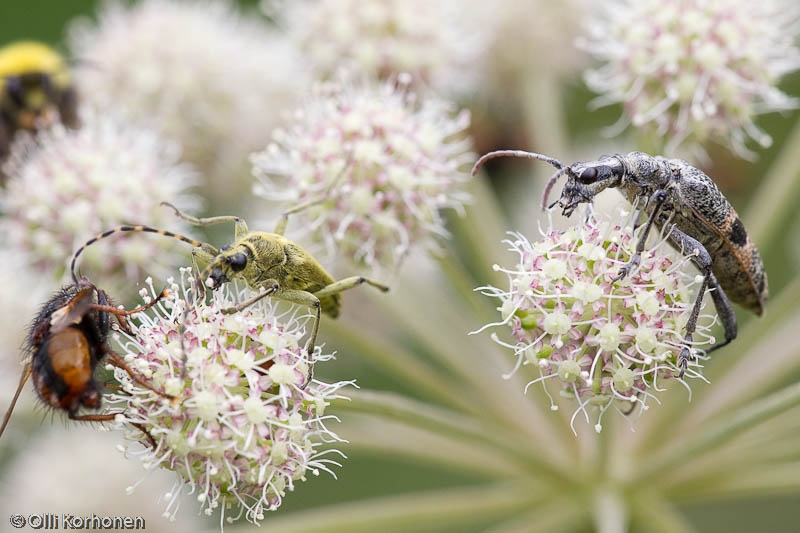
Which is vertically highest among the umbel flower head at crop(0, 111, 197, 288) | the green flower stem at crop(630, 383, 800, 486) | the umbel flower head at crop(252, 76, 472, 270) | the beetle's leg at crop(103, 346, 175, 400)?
the umbel flower head at crop(0, 111, 197, 288)

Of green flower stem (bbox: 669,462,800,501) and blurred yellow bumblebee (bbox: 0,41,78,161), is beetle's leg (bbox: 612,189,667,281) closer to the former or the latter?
green flower stem (bbox: 669,462,800,501)

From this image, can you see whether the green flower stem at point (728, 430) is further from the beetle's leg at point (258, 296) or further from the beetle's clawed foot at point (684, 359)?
the beetle's leg at point (258, 296)

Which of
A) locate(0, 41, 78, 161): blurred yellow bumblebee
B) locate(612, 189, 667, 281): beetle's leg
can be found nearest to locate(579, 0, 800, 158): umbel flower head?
locate(612, 189, 667, 281): beetle's leg

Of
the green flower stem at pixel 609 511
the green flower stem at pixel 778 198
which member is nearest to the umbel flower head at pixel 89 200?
the green flower stem at pixel 609 511

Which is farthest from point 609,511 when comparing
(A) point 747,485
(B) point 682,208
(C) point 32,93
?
(C) point 32,93

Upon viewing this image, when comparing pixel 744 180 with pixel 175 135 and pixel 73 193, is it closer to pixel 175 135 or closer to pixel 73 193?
pixel 175 135

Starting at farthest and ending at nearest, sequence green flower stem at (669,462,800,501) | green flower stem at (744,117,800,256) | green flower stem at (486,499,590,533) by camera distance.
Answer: green flower stem at (744,117,800,256) → green flower stem at (486,499,590,533) → green flower stem at (669,462,800,501)
